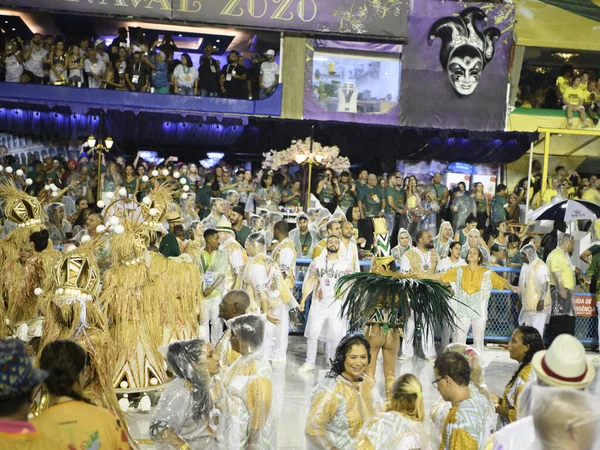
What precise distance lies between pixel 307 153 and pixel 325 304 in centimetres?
801

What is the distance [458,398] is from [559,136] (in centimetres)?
2037

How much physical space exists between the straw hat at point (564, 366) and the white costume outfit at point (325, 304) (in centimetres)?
770

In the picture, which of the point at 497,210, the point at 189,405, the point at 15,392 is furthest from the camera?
the point at 497,210

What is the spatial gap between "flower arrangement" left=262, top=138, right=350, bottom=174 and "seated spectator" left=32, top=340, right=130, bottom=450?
51.2 ft

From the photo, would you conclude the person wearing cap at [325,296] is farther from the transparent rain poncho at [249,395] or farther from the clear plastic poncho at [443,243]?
the transparent rain poncho at [249,395]

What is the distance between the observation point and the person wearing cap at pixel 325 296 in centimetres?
1230

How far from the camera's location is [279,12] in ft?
70.3

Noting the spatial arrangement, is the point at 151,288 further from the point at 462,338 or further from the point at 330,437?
the point at 462,338

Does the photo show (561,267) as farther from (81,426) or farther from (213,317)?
(81,426)

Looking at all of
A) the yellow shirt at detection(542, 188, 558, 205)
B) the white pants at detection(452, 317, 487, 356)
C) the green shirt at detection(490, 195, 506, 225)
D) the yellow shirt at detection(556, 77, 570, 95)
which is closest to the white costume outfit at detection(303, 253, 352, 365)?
the white pants at detection(452, 317, 487, 356)

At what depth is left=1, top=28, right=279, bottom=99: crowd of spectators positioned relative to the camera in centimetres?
2019

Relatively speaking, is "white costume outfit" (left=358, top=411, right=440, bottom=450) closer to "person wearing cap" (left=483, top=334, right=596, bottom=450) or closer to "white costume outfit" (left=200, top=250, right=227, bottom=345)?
"person wearing cap" (left=483, top=334, right=596, bottom=450)

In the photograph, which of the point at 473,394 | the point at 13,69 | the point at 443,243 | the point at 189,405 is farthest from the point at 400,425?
the point at 13,69

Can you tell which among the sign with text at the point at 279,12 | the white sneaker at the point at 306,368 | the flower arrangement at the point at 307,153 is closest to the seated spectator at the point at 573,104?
the sign with text at the point at 279,12
